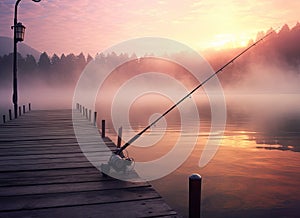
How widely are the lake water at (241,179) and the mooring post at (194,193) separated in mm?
6153

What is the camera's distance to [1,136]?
13227 millimetres

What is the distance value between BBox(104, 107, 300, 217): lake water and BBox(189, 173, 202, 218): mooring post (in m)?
6.15

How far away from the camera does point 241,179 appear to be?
1411 cm

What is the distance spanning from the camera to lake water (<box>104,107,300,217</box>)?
35.3 feet

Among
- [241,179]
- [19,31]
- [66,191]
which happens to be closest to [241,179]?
[241,179]

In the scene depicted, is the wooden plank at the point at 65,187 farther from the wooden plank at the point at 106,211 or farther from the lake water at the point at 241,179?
the lake water at the point at 241,179

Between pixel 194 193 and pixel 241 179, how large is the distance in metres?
10.5

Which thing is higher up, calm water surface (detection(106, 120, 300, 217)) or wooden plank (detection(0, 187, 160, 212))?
wooden plank (detection(0, 187, 160, 212))

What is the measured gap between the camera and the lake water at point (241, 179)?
35.3ft

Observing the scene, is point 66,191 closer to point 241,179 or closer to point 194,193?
point 194,193

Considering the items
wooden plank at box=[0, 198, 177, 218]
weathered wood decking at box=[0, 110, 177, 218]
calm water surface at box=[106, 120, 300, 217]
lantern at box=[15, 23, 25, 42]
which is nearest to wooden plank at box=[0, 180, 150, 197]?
weathered wood decking at box=[0, 110, 177, 218]

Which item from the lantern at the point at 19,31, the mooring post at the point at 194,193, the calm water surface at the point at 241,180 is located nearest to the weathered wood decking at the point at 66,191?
the mooring post at the point at 194,193

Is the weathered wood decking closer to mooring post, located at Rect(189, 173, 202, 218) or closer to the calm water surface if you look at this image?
mooring post, located at Rect(189, 173, 202, 218)

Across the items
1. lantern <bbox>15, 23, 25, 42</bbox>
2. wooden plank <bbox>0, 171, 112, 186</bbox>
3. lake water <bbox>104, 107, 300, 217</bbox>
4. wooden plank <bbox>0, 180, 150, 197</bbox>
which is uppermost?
lantern <bbox>15, 23, 25, 42</bbox>
